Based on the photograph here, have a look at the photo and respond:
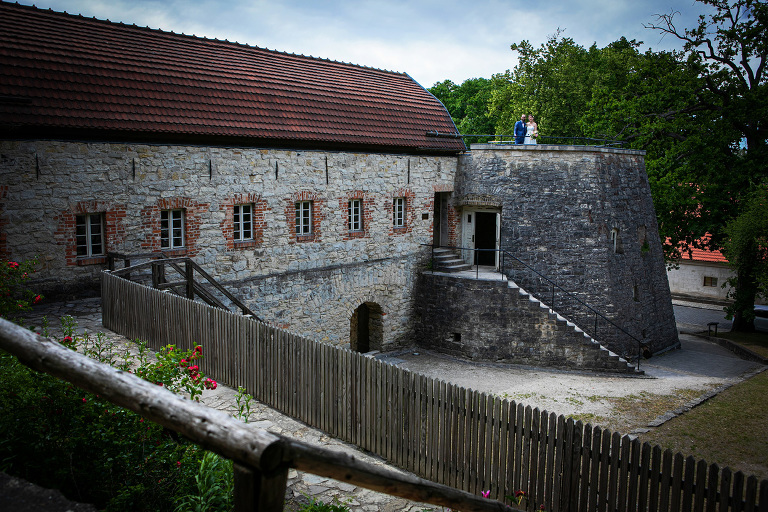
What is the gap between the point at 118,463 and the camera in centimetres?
496

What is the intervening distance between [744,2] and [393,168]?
55.5 feet

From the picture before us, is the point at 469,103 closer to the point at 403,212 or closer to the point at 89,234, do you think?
the point at 403,212

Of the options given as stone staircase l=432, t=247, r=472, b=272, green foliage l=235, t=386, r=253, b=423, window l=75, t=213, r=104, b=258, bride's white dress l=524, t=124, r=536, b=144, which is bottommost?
green foliage l=235, t=386, r=253, b=423

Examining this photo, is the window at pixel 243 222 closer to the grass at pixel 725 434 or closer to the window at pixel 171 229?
the window at pixel 171 229

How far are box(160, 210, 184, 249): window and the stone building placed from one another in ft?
0.16

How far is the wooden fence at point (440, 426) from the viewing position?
6.61 meters

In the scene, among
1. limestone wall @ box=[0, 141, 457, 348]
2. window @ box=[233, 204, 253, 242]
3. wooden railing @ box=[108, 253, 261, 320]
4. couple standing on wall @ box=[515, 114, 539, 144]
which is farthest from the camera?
couple standing on wall @ box=[515, 114, 539, 144]

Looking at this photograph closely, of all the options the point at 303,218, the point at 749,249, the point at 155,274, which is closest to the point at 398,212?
the point at 303,218

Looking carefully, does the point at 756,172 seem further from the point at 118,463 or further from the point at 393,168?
the point at 118,463

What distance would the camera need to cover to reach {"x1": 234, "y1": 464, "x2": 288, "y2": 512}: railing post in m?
2.84

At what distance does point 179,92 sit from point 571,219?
41.9 ft

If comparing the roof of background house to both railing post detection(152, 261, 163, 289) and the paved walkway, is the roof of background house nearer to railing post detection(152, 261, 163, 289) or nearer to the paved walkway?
the paved walkway

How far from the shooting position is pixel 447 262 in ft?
67.8

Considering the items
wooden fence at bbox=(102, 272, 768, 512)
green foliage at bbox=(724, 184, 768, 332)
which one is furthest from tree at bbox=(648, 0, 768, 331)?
→ wooden fence at bbox=(102, 272, 768, 512)
